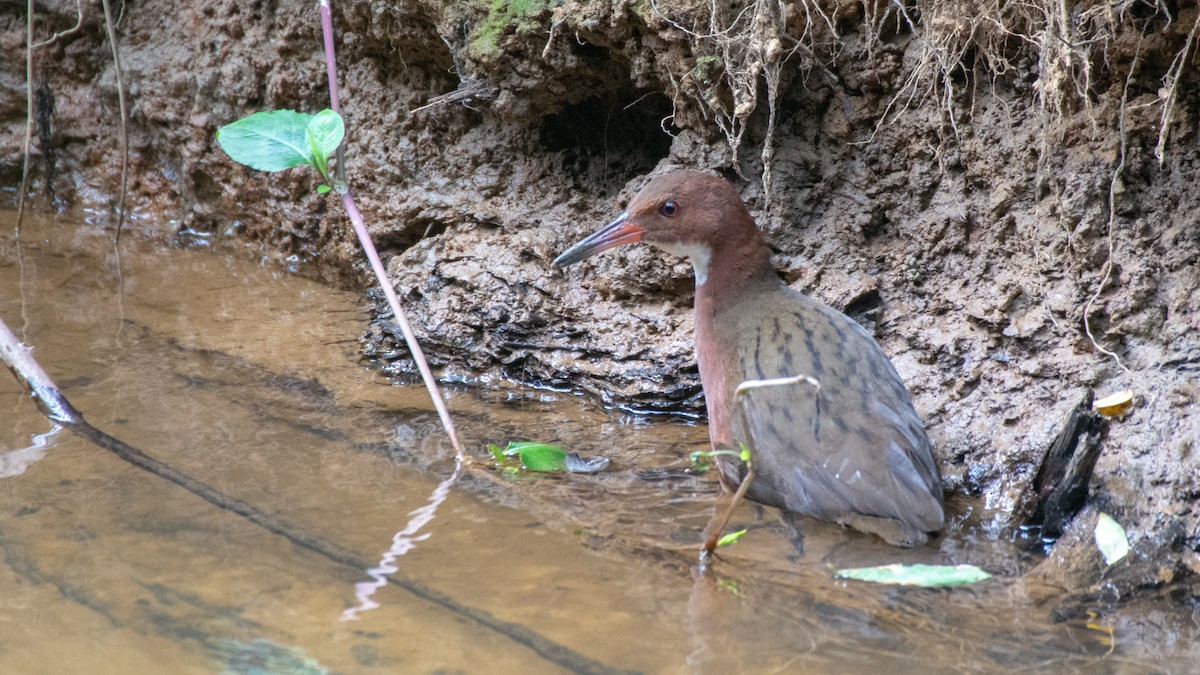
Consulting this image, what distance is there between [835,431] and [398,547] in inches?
54.4

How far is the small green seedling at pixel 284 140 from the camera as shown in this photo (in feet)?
11.1

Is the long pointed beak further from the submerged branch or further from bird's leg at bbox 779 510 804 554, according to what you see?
the submerged branch

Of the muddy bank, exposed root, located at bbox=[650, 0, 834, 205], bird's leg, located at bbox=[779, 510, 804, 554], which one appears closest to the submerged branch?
bird's leg, located at bbox=[779, 510, 804, 554]

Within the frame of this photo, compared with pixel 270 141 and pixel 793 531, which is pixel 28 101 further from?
pixel 793 531

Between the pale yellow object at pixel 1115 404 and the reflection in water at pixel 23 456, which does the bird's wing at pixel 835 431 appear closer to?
the pale yellow object at pixel 1115 404

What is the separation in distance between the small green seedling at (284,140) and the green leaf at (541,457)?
1.06 meters

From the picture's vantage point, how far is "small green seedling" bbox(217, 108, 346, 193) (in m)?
3.40

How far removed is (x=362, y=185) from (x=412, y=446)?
194cm

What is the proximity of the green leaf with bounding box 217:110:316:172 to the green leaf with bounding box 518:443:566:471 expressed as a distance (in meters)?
1.16

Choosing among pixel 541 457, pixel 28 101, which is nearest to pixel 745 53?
pixel 541 457

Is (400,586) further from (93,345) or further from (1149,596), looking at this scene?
(93,345)

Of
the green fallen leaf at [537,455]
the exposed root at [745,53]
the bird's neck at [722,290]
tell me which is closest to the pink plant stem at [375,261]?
the green fallen leaf at [537,455]

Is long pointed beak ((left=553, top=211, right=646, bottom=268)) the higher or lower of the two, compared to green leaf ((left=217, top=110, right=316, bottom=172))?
lower

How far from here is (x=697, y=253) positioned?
3.98m
